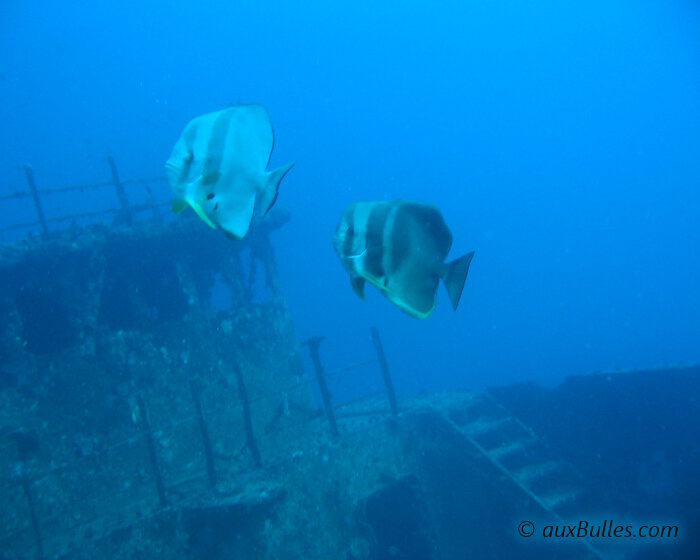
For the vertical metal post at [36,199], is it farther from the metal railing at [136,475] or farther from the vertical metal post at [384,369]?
the vertical metal post at [384,369]

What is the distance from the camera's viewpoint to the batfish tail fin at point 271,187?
1708mm

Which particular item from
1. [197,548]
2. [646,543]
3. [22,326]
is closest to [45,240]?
[22,326]

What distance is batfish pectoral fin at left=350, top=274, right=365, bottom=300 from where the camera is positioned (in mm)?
1788

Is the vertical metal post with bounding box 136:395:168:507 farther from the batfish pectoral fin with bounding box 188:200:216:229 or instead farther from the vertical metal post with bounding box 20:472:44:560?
the batfish pectoral fin with bounding box 188:200:216:229

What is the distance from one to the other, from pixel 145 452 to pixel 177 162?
851 centimetres

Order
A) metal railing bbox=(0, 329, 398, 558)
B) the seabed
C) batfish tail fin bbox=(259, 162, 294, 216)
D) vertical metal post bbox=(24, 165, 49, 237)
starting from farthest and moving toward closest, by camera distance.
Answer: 1. vertical metal post bbox=(24, 165, 49, 237)
2. the seabed
3. metal railing bbox=(0, 329, 398, 558)
4. batfish tail fin bbox=(259, 162, 294, 216)

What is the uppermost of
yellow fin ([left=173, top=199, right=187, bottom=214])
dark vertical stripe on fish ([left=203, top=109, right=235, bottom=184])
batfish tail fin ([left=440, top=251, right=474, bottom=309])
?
dark vertical stripe on fish ([left=203, top=109, right=235, bottom=184])

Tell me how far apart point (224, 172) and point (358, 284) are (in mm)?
607

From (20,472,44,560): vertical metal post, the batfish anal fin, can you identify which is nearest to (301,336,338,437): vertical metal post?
(20,472,44,560): vertical metal post

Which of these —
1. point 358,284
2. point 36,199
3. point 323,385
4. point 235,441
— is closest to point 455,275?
point 358,284

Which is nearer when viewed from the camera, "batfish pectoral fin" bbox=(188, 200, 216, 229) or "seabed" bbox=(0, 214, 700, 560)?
"batfish pectoral fin" bbox=(188, 200, 216, 229)

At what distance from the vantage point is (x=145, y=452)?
881 centimetres

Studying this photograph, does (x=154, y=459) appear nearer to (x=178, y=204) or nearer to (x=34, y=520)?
(x=34, y=520)

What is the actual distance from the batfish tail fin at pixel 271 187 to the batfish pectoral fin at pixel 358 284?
389 mm
